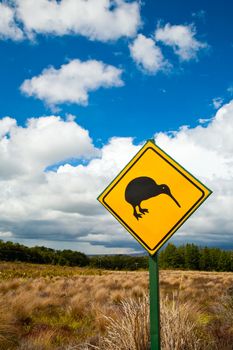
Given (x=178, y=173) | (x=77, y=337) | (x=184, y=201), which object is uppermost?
(x=178, y=173)

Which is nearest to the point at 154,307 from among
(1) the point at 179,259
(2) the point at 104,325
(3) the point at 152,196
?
(3) the point at 152,196

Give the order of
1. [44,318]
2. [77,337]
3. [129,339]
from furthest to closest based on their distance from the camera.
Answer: [44,318]
[77,337]
[129,339]

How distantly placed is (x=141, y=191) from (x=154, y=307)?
3.71ft

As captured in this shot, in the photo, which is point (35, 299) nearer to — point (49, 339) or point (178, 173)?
point (49, 339)

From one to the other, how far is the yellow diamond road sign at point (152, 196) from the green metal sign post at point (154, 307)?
150 millimetres

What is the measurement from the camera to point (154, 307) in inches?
146

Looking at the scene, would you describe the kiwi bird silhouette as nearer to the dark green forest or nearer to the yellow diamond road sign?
the yellow diamond road sign

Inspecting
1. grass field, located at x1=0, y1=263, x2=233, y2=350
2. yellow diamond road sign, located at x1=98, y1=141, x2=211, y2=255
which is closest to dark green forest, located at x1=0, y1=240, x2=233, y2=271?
grass field, located at x1=0, y1=263, x2=233, y2=350

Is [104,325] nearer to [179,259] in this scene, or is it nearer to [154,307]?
[154,307]

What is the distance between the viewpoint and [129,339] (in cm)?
503

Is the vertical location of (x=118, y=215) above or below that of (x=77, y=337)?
above

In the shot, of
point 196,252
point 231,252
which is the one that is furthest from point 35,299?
point 231,252

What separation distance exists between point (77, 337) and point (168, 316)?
9.19 ft

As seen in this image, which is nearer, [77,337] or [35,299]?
[77,337]
